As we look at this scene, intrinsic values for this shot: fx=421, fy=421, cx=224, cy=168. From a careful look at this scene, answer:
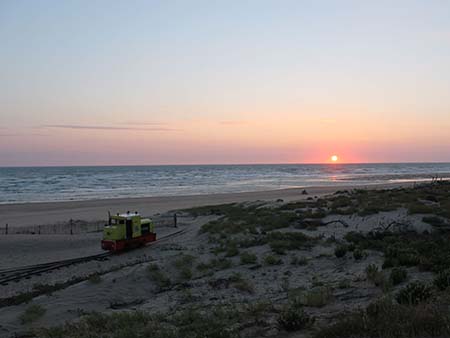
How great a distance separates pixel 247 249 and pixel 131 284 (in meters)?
5.99

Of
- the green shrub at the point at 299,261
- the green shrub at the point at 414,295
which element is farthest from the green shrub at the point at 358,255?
the green shrub at the point at 414,295

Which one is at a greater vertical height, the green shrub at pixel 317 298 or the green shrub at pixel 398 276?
the green shrub at pixel 398 276

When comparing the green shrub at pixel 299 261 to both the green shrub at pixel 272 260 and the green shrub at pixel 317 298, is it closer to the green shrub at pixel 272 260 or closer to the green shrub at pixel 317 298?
the green shrub at pixel 272 260

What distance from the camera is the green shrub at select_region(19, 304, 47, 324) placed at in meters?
12.4

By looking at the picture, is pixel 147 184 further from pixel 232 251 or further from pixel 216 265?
pixel 216 265

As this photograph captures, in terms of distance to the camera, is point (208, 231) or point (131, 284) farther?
point (208, 231)

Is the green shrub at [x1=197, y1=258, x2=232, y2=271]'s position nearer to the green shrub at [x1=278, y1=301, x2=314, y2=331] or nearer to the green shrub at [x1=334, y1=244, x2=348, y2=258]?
the green shrub at [x1=334, y1=244, x2=348, y2=258]

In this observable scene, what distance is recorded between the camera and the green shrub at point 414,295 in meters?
8.22

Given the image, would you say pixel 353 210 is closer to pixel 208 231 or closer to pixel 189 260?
pixel 208 231

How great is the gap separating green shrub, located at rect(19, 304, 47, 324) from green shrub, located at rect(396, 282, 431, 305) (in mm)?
10167

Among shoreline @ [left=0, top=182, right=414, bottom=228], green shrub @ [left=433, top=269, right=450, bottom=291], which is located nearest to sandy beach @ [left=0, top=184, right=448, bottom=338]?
green shrub @ [left=433, top=269, right=450, bottom=291]

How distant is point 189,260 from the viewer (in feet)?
62.2

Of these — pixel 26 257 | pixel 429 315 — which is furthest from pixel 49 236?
pixel 429 315

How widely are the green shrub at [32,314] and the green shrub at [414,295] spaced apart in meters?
10.2
